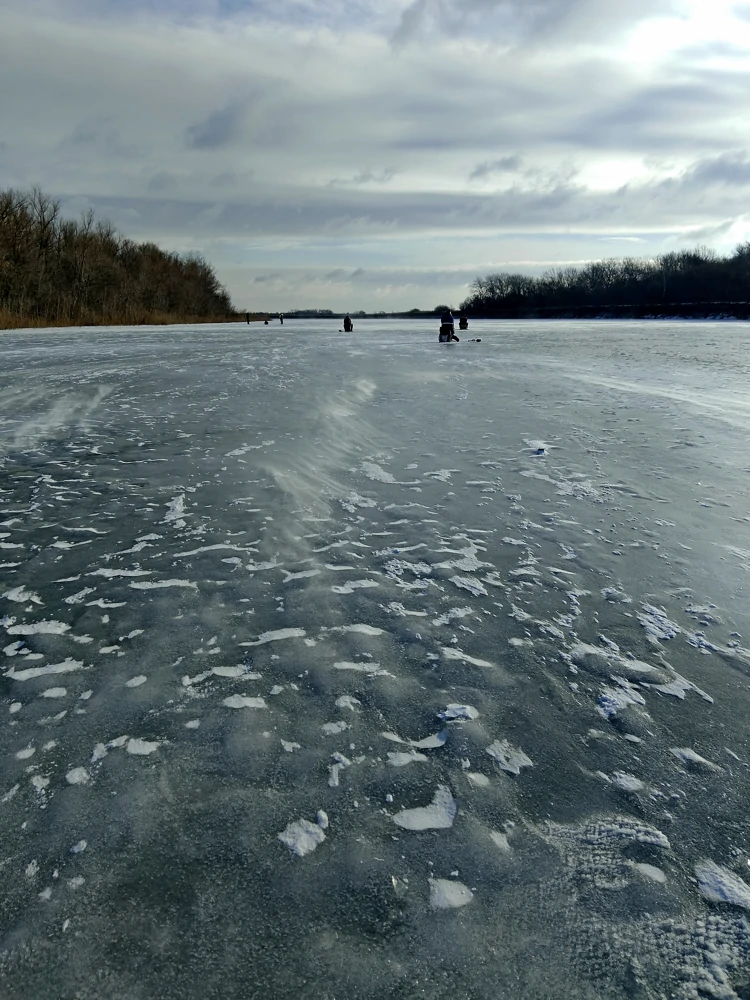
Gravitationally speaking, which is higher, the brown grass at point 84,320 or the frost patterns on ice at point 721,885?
the brown grass at point 84,320

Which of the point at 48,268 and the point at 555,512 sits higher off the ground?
the point at 48,268

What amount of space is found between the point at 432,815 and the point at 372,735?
0.51 meters

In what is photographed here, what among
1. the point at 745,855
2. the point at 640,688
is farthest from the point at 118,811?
the point at 640,688

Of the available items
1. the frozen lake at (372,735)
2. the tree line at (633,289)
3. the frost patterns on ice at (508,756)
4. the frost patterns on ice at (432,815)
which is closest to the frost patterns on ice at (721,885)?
the frozen lake at (372,735)

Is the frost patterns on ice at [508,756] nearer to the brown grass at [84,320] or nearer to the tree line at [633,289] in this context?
the brown grass at [84,320]

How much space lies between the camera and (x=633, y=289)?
111562 mm

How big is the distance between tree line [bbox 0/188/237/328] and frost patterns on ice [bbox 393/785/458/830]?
4510 cm

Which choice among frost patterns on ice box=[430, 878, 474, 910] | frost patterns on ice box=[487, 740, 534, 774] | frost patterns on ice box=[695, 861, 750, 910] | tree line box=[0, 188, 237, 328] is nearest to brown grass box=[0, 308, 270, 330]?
tree line box=[0, 188, 237, 328]

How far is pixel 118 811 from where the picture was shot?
236cm

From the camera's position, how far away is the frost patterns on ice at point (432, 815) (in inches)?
91.7

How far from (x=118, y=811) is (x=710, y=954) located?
1974 mm

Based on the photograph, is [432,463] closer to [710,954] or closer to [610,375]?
[710,954]

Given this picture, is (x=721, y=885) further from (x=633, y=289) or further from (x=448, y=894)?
(x=633, y=289)

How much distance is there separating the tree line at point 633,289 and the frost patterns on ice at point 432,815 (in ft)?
265
